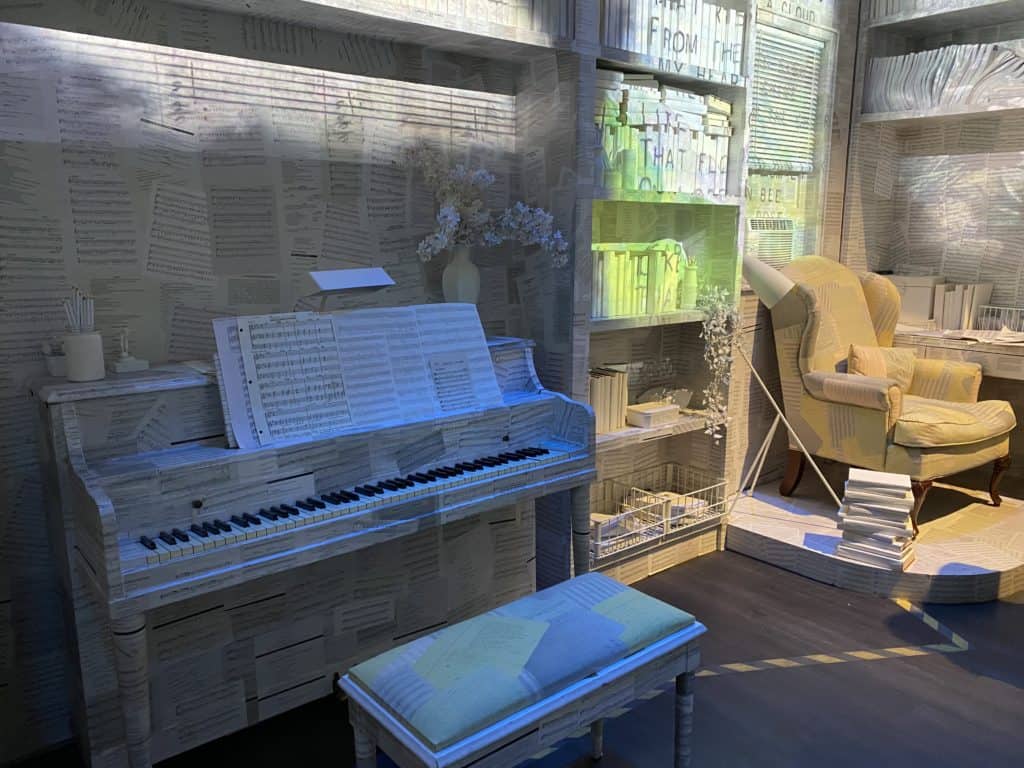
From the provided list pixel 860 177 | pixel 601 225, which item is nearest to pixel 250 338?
pixel 601 225

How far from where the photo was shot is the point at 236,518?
6.50ft

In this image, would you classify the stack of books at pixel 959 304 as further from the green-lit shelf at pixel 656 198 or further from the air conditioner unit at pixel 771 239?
the green-lit shelf at pixel 656 198

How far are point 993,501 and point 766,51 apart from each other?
247 cm

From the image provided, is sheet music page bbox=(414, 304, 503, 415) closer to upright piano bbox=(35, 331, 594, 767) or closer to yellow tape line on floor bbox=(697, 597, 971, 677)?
upright piano bbox=(35, 331, 594, 767)

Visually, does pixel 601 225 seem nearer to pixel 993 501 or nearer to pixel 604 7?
pixel 604 7

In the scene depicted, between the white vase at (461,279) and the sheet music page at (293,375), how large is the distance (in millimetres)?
565

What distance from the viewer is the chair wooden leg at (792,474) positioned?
396cm

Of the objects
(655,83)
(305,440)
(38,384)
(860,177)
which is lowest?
(305,440)

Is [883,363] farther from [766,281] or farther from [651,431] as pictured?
[651,431]

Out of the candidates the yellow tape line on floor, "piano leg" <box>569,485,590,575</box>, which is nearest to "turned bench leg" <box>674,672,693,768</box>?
the yellow tape line on floor

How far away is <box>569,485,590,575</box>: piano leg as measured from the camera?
2.65 metres

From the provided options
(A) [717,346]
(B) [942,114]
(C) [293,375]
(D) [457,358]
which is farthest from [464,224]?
(B) [942,114]

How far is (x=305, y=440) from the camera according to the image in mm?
2109

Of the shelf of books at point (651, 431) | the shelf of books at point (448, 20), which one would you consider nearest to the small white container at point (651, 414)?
the shelf of books at point (651, 431)
